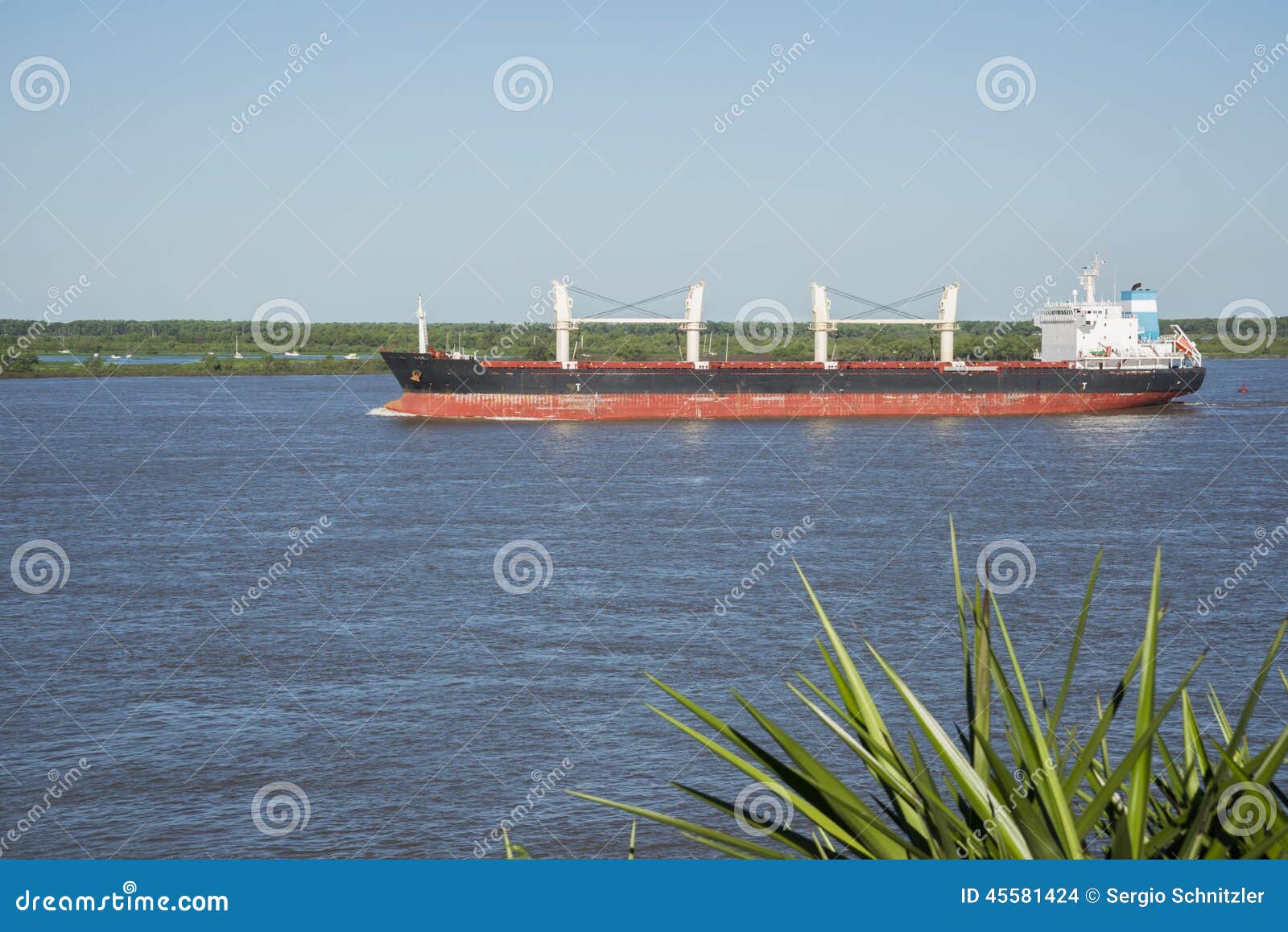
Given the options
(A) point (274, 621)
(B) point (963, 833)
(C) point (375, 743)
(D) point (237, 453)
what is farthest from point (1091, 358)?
(B) point (963, 833)

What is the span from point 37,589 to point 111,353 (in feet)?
437

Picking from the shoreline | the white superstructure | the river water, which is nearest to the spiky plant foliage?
the river water

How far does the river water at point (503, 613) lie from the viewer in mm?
11562

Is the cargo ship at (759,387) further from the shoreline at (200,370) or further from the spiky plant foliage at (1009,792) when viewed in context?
the shoreline at (200,370)

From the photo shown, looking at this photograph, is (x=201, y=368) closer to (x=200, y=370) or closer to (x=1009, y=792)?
(x=200, y=370)

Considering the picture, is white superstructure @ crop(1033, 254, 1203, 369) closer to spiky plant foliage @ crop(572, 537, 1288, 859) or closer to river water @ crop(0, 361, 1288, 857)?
river water @ crop(0, 361, 1288, 857)

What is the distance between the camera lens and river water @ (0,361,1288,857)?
37.9ft

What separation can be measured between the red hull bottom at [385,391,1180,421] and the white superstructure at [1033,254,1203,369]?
3403 millimetres

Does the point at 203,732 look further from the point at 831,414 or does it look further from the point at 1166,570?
the point at 831,414

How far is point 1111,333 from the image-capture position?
58.0 metres

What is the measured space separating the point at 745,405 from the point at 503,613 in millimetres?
36093

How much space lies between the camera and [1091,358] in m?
56.9

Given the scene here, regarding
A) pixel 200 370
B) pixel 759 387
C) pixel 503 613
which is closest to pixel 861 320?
pixel 759 387

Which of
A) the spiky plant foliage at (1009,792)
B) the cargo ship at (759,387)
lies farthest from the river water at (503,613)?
the cargo ship at (759,387)
